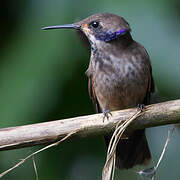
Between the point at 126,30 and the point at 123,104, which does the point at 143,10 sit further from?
the point at 123,104

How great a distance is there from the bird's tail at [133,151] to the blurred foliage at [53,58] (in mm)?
783

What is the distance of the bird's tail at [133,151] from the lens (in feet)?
10.7

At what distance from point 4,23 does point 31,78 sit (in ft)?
1.62

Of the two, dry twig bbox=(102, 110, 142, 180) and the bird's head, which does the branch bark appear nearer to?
dry twig bbox=(102, 110, 142, 180)

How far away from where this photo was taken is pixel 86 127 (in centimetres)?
Answer: 212

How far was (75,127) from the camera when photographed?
212 cm

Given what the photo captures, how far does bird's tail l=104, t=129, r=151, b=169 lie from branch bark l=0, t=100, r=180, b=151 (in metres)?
1.01

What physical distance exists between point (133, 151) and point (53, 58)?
55.5 inches

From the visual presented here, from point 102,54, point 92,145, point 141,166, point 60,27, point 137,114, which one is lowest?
point 141,166

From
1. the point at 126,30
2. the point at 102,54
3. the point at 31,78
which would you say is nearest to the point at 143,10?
the point at 126,30

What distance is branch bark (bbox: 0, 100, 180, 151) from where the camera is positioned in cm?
203

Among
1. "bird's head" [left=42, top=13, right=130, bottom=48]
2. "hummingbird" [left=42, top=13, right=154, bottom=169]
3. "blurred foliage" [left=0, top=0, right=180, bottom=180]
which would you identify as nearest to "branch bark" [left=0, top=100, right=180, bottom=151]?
"blurred foliage" [left=0, top=0, right=180, bottom=180]

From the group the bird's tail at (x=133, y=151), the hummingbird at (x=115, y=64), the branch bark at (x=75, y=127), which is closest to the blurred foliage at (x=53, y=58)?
the branch bark at (x=75, y=127)

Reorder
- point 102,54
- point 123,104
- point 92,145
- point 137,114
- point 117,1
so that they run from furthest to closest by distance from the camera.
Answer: point 123,104 < point 102,54 < point 92,145 < point 117,1 < point 137,114
